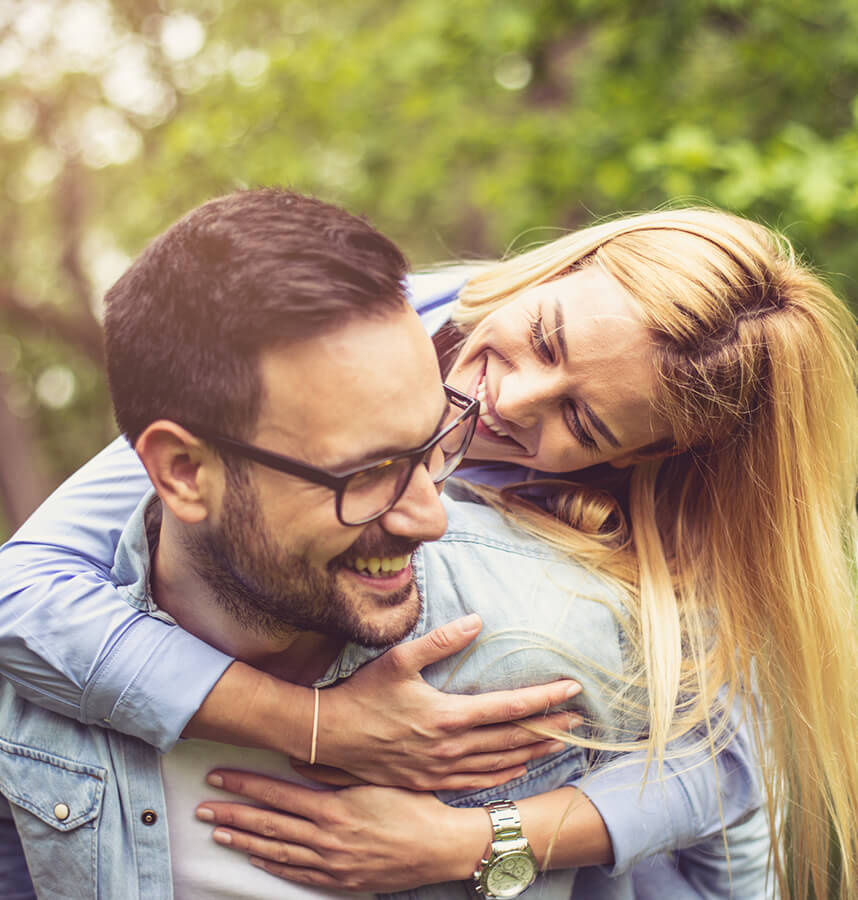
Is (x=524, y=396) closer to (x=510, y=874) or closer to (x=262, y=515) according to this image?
(x=262, y=515)

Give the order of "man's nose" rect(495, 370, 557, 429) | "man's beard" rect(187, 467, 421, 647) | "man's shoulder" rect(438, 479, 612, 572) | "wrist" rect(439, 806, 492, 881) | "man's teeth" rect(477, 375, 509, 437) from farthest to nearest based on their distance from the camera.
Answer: "man's teeth" rect(477, 375, 509, 437), "man's nose" rect(495, 370, 557, 429), "man's shoulder" rect(438, 479, 612, 572), "wrist" rect(439, 806, 492, 881), "man's beard" rect(187, 467, 421, 647)

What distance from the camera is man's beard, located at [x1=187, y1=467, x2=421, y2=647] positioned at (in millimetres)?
1480

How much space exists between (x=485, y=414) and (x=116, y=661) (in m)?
1.03

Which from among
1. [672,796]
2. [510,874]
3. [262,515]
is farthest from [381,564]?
[672,796]

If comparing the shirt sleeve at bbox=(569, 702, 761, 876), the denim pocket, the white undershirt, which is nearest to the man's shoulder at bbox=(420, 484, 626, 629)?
the shirt sleeve at bbox=(569, 702, 761, 876)

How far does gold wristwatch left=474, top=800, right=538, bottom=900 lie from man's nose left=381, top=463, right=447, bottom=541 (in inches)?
26.3

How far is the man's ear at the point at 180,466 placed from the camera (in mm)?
1435

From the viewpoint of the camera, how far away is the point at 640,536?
219 cm

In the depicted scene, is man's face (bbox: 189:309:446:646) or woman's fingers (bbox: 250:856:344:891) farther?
woman's fingers (bbox: 250:856:344:891)

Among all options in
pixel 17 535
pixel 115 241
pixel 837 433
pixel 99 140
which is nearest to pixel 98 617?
pixel 17 535

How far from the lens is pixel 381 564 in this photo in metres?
1.57

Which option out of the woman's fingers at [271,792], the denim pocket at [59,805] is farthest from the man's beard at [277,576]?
the denim pocket at [59,805]

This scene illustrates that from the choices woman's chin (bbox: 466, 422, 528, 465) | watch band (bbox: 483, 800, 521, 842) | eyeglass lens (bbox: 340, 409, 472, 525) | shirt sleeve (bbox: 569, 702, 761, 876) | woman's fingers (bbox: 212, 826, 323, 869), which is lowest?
shirt sleeve (bbox: 569, 702, 761, 876)

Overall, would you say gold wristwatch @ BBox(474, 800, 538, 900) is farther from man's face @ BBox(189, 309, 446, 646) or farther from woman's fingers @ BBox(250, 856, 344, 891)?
man's face @ BBox(189, 309, 446, 646)
